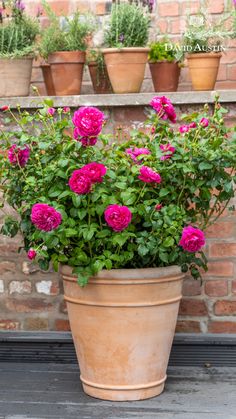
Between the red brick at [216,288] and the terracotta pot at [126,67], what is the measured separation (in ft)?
3.07

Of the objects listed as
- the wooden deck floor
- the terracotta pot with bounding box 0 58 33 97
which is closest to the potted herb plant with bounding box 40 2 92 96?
the terracotta pot with bounding box 0 58 33 97

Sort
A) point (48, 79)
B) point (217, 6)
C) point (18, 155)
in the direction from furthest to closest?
point (48, 79), point (217, 6), point (18, 155)

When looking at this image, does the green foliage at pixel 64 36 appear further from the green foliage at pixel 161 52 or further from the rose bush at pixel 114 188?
the rose bush at pixel 114 188

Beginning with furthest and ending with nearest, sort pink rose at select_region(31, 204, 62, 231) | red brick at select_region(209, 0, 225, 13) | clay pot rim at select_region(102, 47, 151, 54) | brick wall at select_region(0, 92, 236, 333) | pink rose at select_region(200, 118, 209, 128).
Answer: red brick at select_region(209, 0, 225, 13), brick wall at select_region(0, 92, 236, 333), clay pot rim at select_region(102, 47, 151, 54), pink rose at select_region(200, 118, 209, 128), pink rose at select_region(31, 204, 62, 231)

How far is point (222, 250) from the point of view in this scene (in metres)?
3.87

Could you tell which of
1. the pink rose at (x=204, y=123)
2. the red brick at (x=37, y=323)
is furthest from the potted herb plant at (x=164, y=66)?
the red brick at (x=37, y=323)

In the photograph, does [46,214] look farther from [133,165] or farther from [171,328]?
[171,328]

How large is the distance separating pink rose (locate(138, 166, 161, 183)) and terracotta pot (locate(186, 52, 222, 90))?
836 mm

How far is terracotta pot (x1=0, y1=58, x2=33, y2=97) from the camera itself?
12.8 ft

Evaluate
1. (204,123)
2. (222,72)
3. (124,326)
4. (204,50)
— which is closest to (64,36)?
(204,50)

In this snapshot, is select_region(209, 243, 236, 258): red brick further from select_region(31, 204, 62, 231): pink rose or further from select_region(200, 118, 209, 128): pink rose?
select_region(31, 204, 62, 231): pink rose

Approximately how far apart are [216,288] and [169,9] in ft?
4.35

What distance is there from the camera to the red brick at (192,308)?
390 centimetres

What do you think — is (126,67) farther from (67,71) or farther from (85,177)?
(85,177)
